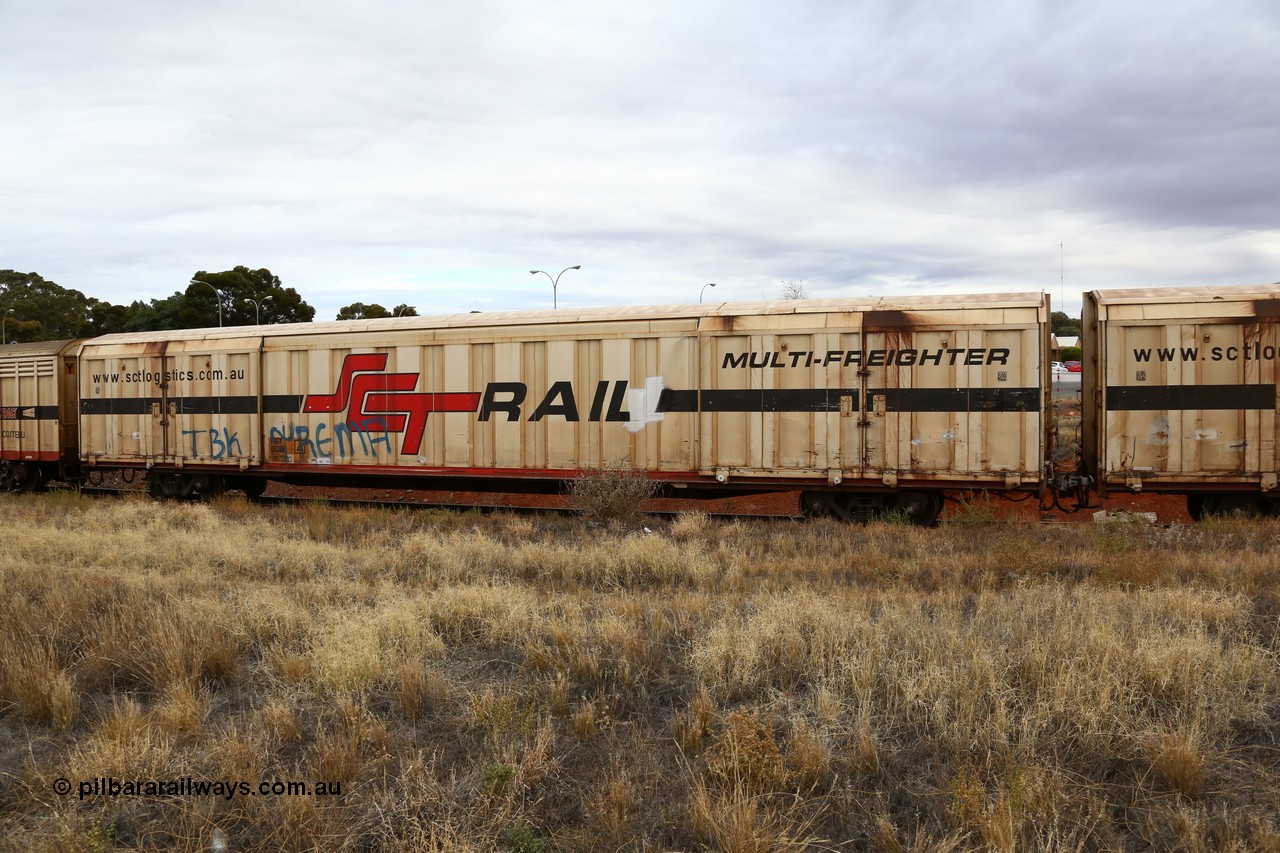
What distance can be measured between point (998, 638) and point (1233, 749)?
5.33 feet

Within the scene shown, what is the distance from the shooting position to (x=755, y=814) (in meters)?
3.78

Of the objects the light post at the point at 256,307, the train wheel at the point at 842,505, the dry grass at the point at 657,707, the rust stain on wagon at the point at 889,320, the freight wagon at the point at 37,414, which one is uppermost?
the light post at the point at 256,307

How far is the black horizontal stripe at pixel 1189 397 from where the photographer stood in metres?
11.3

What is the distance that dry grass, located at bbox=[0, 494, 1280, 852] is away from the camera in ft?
12.5

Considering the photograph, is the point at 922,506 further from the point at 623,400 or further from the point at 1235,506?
the point at 623,400

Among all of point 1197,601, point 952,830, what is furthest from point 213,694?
point 1197,601

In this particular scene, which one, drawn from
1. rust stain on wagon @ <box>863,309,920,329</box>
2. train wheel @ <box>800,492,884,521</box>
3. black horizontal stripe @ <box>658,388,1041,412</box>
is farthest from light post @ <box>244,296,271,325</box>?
rust stain on wagon @ <box>863,309,920,329</box>

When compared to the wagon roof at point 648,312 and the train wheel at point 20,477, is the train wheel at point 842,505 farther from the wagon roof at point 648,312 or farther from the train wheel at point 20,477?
the train wheel at point 20,477

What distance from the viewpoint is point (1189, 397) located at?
11.4 meters

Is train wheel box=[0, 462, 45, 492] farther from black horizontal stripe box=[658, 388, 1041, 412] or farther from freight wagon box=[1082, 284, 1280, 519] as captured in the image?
freight wagon box=[1082, 284, 1280, 519]

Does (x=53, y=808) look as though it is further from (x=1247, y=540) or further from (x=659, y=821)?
(x=1247, y=540)

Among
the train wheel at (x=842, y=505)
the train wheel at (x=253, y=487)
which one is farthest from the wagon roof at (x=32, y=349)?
the train wheel at (x=842, y=505)

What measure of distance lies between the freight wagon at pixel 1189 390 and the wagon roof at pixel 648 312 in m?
1.39

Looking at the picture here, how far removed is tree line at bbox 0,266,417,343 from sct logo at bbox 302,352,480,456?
109ft
